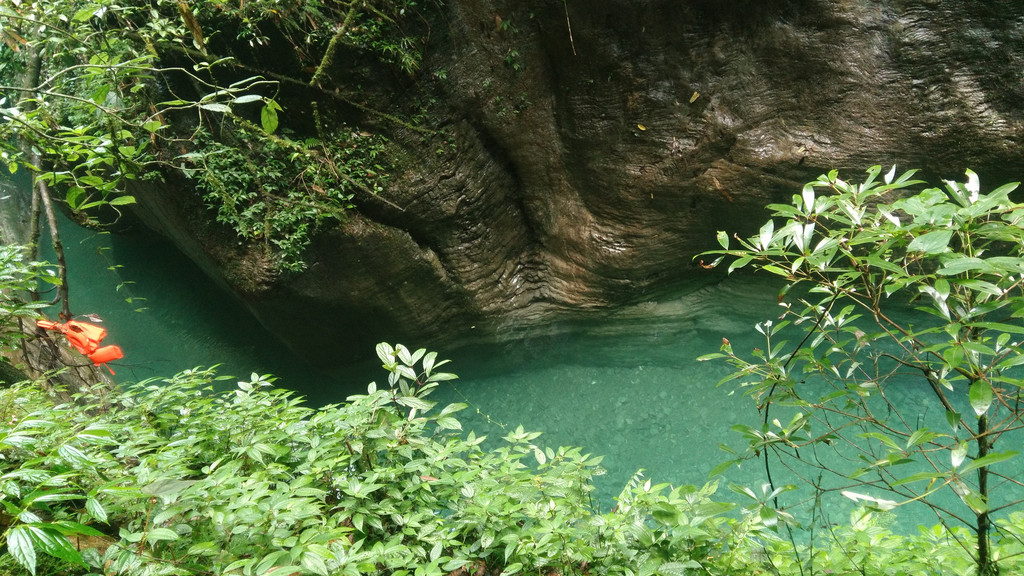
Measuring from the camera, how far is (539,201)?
4.89 m

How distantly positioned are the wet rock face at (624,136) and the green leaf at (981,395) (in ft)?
10.6

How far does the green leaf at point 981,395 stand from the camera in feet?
3.76

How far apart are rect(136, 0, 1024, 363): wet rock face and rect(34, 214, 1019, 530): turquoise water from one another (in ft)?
1.35

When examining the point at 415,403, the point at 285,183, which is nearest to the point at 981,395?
the point at 415,403

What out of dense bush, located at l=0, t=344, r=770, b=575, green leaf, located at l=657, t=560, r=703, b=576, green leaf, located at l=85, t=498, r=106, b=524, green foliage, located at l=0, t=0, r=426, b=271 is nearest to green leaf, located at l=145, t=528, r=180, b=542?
dense bush, located at l=0, t=344, r=770, b=575

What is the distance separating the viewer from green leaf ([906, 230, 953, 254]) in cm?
110

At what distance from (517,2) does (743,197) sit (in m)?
2.15

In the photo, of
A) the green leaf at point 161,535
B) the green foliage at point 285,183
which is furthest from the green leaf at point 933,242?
the green foliage at point 285,183

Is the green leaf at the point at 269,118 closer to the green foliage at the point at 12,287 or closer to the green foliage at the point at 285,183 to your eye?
→ the green foliage at the point at 12,287

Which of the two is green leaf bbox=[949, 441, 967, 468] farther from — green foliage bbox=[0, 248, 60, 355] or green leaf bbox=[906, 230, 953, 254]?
green foliage bbox=[0, 248, 60, 355]

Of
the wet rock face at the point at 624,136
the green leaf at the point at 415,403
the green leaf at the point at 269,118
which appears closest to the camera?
the green leaf at the point at 415,403

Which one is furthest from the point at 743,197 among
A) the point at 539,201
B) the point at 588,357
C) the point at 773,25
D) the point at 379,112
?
the point at 379,112

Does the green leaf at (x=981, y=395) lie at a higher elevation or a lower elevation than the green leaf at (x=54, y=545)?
lower

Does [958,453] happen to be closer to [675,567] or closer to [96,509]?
[675,567]
